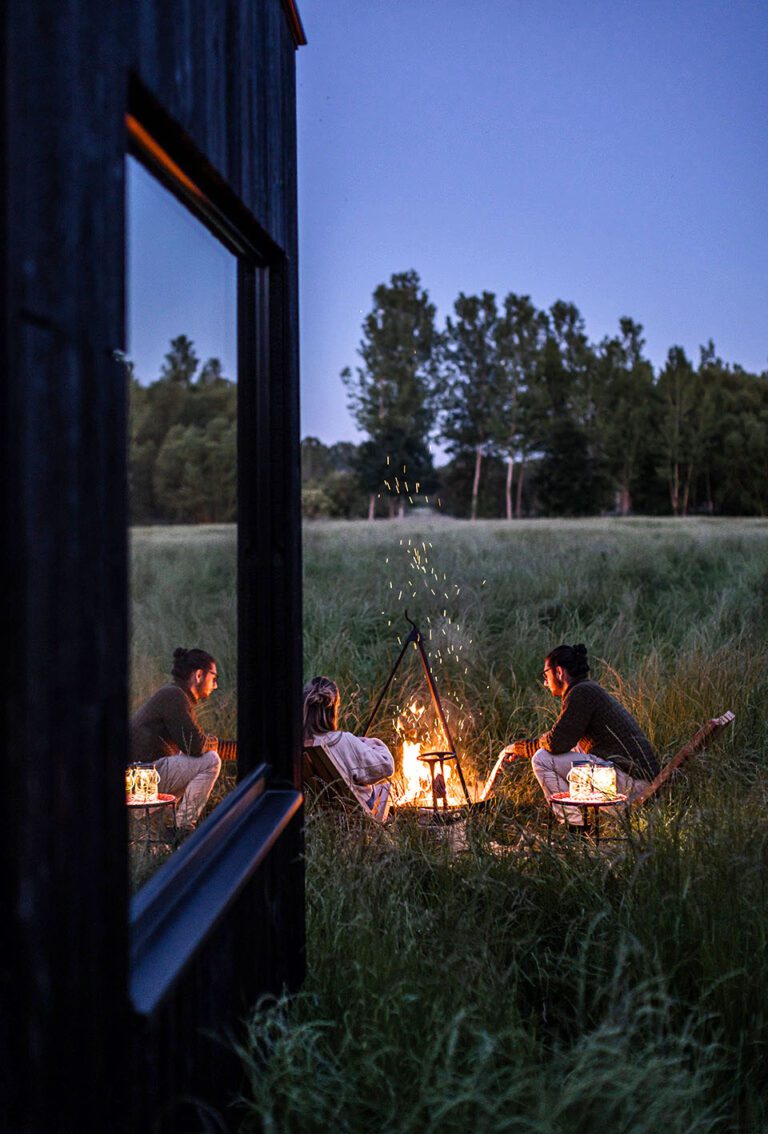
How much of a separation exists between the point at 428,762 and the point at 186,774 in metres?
1.18

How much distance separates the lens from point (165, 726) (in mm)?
4906

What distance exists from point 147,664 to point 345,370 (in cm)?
3473

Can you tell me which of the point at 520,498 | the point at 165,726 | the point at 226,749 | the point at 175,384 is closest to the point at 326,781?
the point at 226,749

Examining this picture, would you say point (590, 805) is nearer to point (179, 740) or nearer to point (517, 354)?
point (179, 740)

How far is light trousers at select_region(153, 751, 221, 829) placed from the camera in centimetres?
489

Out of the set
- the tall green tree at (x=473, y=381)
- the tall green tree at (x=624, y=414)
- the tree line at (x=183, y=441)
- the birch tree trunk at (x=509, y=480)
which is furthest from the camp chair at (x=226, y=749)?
the tall green tree at (x=624, y=414)

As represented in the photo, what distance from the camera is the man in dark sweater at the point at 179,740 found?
4.86 metres

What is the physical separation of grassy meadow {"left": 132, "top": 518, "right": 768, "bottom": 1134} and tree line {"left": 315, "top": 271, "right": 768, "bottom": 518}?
3049 cm

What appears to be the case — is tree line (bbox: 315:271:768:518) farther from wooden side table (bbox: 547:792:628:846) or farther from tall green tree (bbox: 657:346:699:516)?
wooden side table (bbox: 547:792:628:846)

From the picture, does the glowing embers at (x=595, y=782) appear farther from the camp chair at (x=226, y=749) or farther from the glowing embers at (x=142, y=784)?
the glowing embers at (x=142, y=784)

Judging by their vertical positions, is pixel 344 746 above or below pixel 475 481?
below

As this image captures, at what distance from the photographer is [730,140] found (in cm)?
1909

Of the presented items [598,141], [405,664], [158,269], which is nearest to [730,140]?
[598,141]

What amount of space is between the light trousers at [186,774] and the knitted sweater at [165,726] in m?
0.06
